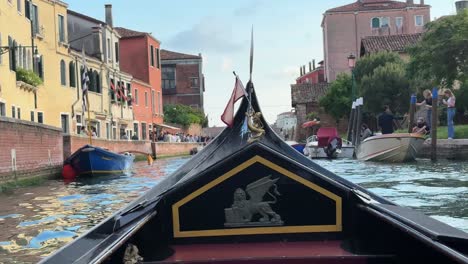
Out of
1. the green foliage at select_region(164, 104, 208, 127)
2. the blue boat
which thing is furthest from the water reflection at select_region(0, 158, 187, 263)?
the green foliage at select_region(164, 104, 208, 127)

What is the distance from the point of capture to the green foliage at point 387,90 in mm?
17797

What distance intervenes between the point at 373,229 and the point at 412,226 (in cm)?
28

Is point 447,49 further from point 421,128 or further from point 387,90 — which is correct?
point 387,90

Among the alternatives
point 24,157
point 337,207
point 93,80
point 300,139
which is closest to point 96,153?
point 24,157

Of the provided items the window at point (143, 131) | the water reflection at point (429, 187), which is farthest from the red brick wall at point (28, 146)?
the window at point (143, 131)

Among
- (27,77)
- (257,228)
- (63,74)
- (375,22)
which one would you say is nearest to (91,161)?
(27,77)

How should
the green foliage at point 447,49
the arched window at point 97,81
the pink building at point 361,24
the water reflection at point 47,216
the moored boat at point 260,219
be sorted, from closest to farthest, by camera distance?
the moored boat at point 260,219 → the water reflection at point 47,216 → the green foliage at point 447,49 → the arched window at point 97,81 → the pink building at point 361,24

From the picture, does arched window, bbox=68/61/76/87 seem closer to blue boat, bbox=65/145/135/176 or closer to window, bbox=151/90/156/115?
blue boat, bbox=65/145/135/176

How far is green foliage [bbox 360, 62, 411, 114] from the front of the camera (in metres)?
17.8

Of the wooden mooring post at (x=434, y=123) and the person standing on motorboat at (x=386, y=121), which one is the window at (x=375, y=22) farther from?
the wooden mooring post at (x=434, y=123)

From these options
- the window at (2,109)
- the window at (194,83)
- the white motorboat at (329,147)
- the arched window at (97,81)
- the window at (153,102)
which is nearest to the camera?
the window at (2,109)

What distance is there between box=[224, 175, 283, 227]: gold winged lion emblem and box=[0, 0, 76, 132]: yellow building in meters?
8.56

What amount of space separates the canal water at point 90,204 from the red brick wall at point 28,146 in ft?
1.95

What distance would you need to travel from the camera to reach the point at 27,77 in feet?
38.2
